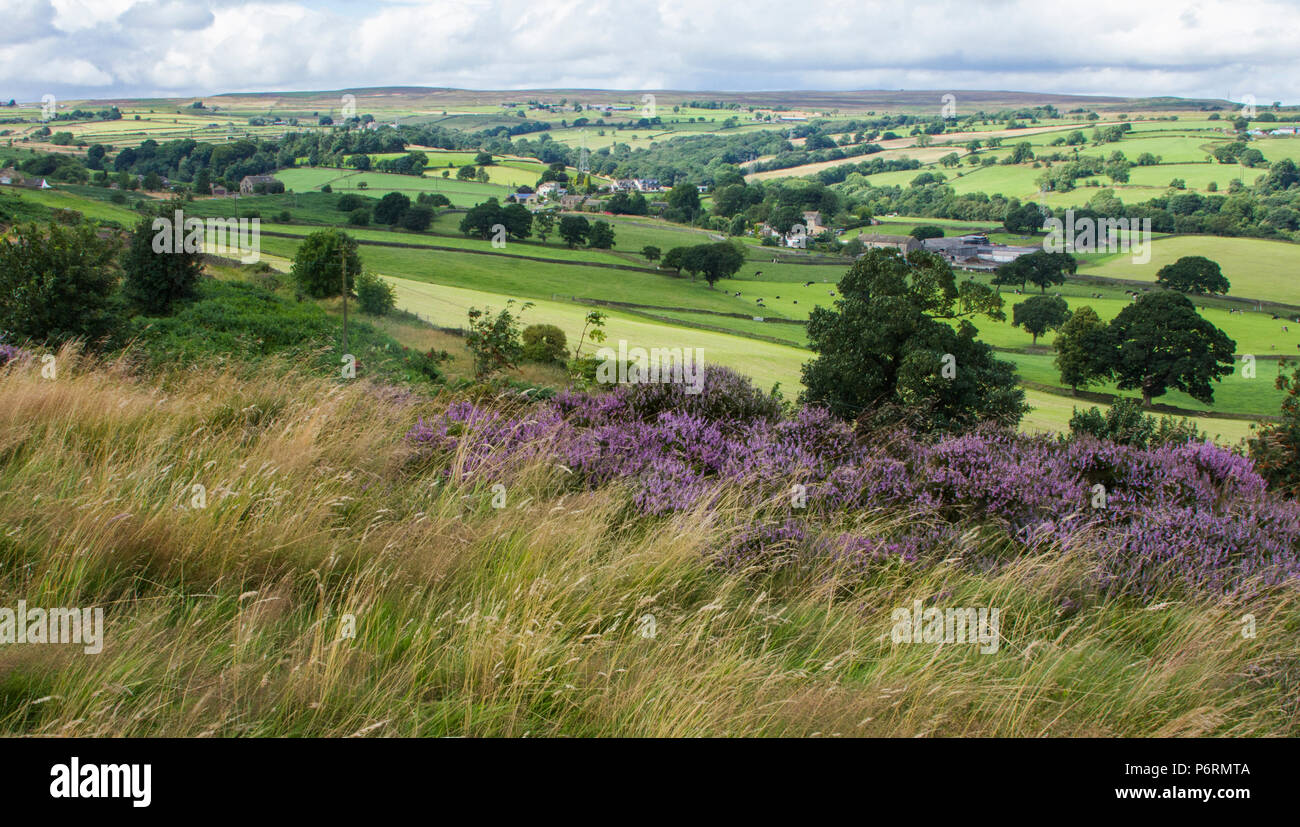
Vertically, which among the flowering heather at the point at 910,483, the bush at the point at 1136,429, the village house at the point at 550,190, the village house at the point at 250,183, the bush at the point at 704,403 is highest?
the village house at the point at 550,190

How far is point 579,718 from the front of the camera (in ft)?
8.81

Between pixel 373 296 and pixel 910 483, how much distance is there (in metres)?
48.2

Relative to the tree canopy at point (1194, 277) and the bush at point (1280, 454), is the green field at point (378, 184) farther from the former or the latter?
the bush at point (1280, 454)

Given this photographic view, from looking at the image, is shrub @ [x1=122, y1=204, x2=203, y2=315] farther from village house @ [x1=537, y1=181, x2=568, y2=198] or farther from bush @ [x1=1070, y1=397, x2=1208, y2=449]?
village house @ [x1=537, y1=181, x2=568, y2=198]

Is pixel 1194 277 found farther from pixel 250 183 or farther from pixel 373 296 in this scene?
pixel 250 183

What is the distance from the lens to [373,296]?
4938cm

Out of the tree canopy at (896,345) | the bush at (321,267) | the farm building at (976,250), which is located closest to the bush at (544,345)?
the bush at (321,267)

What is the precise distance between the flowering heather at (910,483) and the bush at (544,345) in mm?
32334

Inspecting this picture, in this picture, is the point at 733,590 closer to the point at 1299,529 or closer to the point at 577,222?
the point at 1299,529

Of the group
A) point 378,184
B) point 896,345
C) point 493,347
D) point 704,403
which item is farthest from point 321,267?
point 378,184

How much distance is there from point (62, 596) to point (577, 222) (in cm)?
10295

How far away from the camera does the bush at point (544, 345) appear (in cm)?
4012

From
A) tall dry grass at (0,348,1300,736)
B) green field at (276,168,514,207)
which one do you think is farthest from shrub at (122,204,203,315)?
green field at (276,168,514,207)

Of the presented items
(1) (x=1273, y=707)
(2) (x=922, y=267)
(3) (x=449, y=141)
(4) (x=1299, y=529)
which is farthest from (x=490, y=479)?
(3) (x=449, y=141)
